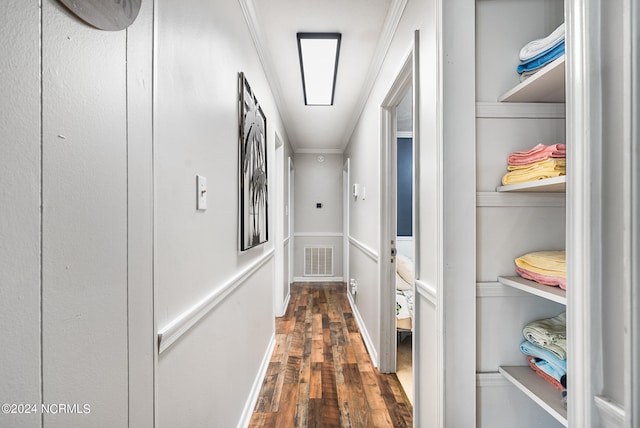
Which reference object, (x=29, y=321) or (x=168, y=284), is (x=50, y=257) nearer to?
(x=29, y=321)

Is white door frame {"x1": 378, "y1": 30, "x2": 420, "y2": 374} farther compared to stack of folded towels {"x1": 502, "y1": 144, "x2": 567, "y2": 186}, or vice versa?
white door frame {"x1": 378, "y1": 30, "x2": 420, "y2": 374}

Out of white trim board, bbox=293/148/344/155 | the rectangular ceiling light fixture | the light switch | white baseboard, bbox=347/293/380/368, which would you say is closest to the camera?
the light switch

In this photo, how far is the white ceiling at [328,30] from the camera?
5.90 ft

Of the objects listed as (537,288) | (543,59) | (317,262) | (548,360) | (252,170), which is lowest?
(317,262)

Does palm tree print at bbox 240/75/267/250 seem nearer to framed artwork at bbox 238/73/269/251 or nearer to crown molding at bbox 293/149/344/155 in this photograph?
framed artwork at bbox 238/73/269/251

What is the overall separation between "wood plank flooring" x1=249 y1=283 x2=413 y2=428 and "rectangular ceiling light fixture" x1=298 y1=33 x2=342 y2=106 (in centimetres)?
236

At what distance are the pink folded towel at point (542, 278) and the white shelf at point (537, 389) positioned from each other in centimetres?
35

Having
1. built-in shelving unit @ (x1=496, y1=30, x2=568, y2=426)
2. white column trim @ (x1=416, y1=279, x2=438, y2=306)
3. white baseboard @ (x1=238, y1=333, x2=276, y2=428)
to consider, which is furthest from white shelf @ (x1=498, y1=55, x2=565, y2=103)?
white baseboard @ (x1=238, y1=333, x2=276, y2=428)

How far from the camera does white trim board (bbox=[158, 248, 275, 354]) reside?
82 centimetres

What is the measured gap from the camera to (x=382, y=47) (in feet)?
7.01

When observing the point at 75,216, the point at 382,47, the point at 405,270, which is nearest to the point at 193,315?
the point at 75,216

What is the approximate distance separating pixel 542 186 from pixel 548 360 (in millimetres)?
575

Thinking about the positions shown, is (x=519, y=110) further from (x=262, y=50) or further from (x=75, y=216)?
(x=262, y=50)

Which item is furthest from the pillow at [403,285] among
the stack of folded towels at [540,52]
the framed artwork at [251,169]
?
the stack of folded towels at [540,52]
